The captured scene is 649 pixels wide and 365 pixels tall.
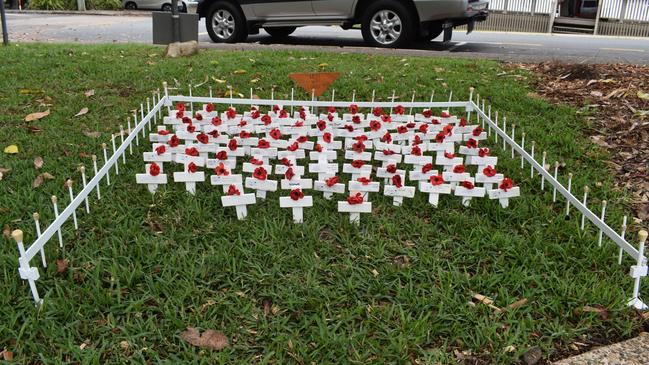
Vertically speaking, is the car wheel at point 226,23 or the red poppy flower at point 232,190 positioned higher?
→ the car wheel at point 226,23

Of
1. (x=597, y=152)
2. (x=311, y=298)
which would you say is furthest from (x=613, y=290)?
(x=597, y=152)

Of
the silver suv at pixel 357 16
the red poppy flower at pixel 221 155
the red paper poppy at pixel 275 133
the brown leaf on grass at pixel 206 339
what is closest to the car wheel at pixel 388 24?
the silver suv at pixel 357 16

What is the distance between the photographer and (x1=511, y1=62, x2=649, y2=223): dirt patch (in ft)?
12.3

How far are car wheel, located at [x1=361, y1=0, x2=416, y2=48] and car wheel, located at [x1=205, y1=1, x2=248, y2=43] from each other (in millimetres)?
2046

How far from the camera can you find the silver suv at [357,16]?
8.65m

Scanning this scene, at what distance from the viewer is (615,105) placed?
16.3ft

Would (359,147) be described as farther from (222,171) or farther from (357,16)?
(357,16)

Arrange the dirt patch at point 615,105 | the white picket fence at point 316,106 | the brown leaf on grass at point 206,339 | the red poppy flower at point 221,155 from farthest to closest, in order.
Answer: the dirt patch at point 615,105, the red poppy flower at point 221,155, the white picket fence at point 316,106, the brown leaf on grass at point 206,339

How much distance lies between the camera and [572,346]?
7.21 ft

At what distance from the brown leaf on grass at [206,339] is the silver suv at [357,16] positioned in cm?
726

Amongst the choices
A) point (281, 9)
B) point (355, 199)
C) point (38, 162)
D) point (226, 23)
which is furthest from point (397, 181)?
point (226, 23)

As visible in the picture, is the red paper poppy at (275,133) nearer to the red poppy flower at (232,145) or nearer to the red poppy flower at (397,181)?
the red poppy flower at (232,145)

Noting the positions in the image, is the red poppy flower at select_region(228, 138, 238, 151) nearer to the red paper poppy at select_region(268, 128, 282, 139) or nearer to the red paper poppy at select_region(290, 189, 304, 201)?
the red paper poppy at select_region(268, 128, 282, 139)

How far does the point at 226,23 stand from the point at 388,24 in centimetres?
270
